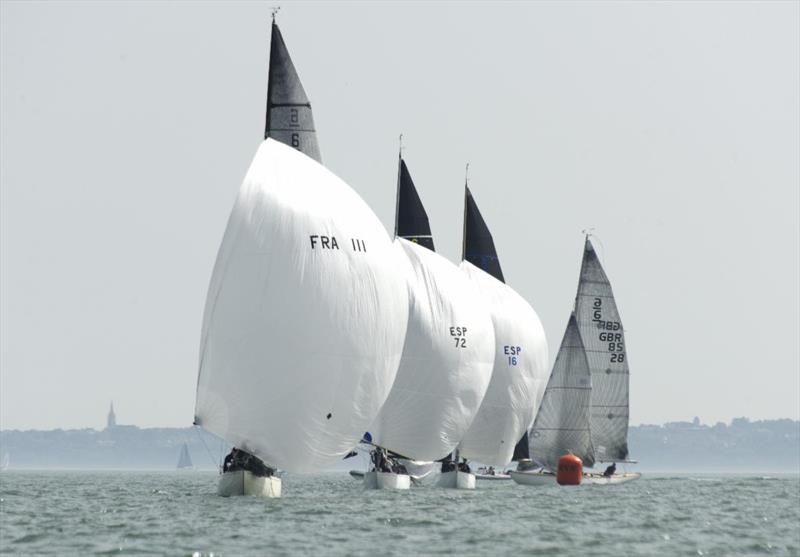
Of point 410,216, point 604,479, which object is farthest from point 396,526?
point 604,479

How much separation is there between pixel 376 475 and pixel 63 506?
1271 centimetres

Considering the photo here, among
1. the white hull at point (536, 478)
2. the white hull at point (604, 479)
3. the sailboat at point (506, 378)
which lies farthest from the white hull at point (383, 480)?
the white hull at point (604, 479)

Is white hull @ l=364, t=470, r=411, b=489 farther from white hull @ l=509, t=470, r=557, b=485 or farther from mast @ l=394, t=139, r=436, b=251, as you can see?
white hull @ l=509, t=470, r=557, b=485

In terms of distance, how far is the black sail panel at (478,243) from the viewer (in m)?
75.2

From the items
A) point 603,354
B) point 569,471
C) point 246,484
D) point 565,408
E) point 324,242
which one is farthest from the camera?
point 603,354

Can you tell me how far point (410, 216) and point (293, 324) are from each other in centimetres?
2274

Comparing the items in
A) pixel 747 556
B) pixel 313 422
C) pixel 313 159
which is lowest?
pixel 747 556

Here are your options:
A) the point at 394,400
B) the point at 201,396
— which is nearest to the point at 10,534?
the point at 201,396

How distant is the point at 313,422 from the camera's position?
42.6m

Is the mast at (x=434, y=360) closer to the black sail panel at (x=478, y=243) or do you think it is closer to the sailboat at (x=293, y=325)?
the sailboat at (x=293, y=325)

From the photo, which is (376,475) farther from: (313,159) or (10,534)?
(10,534)

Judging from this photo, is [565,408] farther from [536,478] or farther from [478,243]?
[478,243]

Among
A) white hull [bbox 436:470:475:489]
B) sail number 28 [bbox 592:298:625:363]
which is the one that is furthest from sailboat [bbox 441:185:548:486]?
sail number 28 [bbox 592:298:625:363]

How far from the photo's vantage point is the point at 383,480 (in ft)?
191
